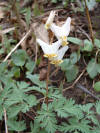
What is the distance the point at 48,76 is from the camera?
1.62m

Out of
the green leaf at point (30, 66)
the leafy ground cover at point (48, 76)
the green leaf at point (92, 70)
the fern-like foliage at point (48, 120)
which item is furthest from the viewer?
the green leaf at point (30, 66)

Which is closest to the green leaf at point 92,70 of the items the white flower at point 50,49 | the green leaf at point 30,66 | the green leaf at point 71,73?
the green leaf at point 71,73

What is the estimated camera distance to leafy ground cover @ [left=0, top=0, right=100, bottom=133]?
1605mm

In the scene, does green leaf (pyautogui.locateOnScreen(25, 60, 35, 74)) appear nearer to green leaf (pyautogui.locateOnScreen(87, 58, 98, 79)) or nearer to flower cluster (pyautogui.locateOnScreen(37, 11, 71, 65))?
green leaf (pyautogui.locateOnScreen(87, 58, 98, 79))

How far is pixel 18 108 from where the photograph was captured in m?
1.60

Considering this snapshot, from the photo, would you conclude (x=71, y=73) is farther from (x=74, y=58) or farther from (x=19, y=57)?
(x=19, y=57)

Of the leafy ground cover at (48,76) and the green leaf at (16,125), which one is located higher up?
the leafy ground cover at (48,76)

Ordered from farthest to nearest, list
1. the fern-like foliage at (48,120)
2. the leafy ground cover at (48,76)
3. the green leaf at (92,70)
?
the green leaf at (92,70)
the leafy ground cover at (48,76)
the fern-like foliage at (48,120)

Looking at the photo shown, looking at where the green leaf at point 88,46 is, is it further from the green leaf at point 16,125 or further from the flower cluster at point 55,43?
the green leaf at point 16,125

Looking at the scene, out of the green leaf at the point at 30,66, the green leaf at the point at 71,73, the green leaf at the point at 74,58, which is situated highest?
the green leaf at the point at 74,58

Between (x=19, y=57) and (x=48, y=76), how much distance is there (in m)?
1.05

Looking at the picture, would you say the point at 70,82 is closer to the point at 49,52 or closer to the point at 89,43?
the point at 89,43

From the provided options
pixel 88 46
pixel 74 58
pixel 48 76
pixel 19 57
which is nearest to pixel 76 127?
pixel 48 76

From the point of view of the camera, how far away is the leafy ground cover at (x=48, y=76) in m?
1.61
